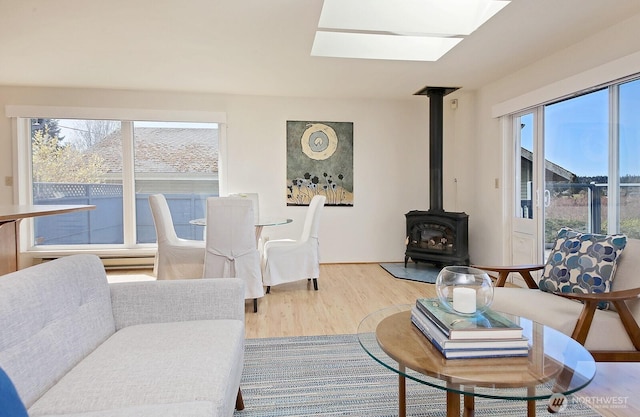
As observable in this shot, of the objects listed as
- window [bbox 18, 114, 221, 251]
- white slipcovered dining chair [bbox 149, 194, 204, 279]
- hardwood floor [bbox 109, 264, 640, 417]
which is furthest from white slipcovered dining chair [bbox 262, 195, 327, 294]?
window [bbox 18, 114, 221, 251]

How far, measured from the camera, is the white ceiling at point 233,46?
2541mm

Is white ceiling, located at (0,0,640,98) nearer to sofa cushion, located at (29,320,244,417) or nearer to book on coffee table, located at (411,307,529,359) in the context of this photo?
sofa cushion, located at (29,320,244,417)

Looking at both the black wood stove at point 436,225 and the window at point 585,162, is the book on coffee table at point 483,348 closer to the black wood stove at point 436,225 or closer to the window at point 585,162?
the window at point 585,162

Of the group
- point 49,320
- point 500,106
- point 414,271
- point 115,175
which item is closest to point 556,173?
point 500,106

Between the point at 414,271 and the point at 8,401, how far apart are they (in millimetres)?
4258

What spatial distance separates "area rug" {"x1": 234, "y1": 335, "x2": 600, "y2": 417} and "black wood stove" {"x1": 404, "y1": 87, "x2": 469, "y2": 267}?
2.37 meters

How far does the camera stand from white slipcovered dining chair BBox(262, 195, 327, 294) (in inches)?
140

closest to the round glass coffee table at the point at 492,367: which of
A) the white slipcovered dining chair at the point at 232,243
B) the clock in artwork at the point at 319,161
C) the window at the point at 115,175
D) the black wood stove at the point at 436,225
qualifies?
the white slipcovered dining chair at the point at 232,243

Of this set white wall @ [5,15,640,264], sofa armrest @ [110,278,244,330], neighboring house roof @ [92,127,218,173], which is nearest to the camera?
sofa armrest @ [110,278,244,330]

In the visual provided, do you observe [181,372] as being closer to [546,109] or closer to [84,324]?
[84,324]

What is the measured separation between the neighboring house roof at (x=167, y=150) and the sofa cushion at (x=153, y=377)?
3628mm

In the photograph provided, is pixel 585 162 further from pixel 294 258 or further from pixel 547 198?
pixel 294 258

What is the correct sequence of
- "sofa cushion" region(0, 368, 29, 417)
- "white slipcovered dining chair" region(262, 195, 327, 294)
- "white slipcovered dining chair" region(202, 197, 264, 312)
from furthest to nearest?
"white slipcovered dining chair" region(262, 195, 327, 294)
"white slipcovered dining chair" region(202, 197, 264, 312)
"sofa cushion" region(0, 368, 29, 417)

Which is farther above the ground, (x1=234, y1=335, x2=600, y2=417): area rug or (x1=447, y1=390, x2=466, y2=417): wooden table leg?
(x1=447, y1=390, x2=466, y2=417): wooden table leg
